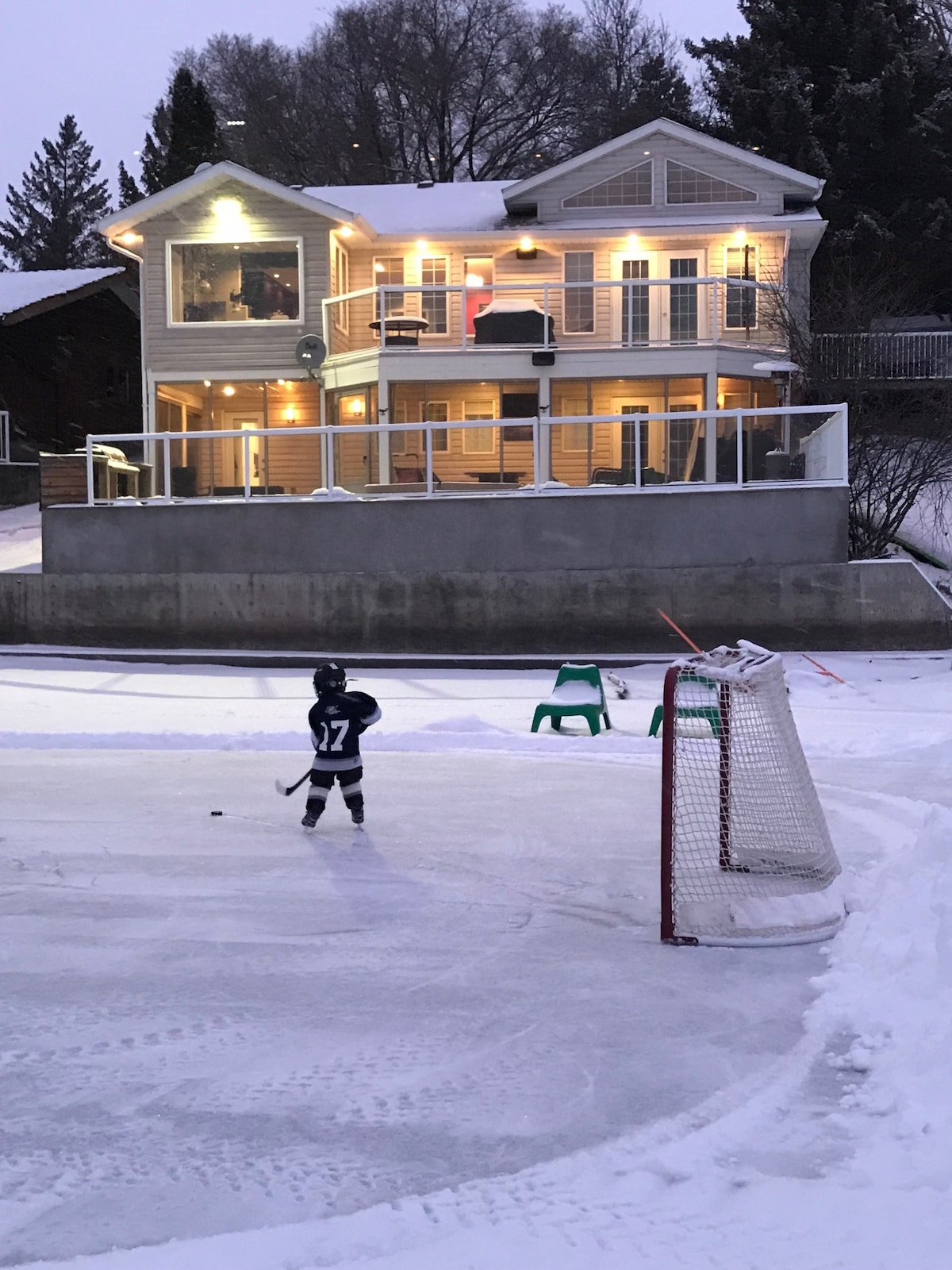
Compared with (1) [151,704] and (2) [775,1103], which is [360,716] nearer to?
(2) [775,1103]

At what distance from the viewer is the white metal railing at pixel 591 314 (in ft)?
77.8

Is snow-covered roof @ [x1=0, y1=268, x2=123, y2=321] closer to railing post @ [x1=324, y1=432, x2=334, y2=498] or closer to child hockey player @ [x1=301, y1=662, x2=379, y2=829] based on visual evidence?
railing post @ [x1=324, y1=432, x2=334, y2=498]

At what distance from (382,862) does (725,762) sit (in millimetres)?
1980

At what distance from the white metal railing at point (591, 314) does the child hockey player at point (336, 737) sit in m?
15.8

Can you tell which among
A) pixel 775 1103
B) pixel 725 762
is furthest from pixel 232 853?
pixel 775 1103

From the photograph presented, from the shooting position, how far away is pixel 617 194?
26375mm

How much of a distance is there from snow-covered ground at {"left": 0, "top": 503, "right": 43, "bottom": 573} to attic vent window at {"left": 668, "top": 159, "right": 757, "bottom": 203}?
14.0m

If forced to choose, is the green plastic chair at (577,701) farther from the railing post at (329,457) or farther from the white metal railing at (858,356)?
the white metal railing at (858,356)

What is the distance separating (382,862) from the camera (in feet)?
24.2

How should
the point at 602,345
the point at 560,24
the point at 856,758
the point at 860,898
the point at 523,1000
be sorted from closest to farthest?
1. the point at 523,1000
2. the point at 860,898
3. the point at 856,758
4. the point at 602,345
5. the point at 560,24

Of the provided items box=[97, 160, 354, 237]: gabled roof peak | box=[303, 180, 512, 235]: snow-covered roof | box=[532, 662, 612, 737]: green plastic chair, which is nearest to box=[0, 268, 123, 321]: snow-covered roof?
box=[303, 180, 512, 235]: snow-covered roof

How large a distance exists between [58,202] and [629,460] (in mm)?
64180

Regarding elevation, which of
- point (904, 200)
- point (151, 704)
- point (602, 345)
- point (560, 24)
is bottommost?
point (151, 704)

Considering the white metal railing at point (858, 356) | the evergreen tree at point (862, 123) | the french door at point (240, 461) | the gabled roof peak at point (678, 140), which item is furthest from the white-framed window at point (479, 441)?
the evergreen tree at point (862, 123)
